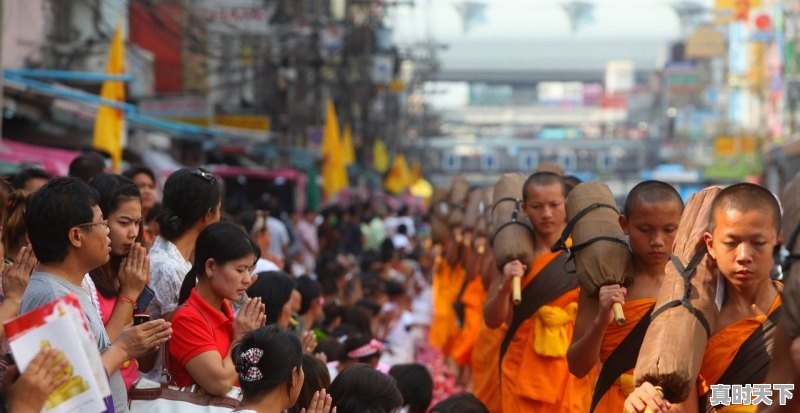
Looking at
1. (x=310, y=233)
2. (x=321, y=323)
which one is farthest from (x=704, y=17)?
(x=321, y=323)

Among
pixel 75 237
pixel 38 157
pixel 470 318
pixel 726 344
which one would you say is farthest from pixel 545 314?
pixel 38 157

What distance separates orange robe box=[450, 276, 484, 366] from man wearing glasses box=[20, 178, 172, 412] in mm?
7484

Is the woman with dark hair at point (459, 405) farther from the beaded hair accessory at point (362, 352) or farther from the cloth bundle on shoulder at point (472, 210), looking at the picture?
the cloth bundle on shoulder at point (472, 210)

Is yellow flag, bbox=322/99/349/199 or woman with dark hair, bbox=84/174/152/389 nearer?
woman with dark hair, bbox=84/174/152/389

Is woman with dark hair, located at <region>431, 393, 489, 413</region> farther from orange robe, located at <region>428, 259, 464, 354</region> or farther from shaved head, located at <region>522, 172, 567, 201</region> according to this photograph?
orange robe, located at <region>428, 259, 464, 354</region>

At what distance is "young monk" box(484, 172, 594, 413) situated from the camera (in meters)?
7.19

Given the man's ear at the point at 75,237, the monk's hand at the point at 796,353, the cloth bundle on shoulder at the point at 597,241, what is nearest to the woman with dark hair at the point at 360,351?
the cloth bundle on shoulder at the point at 597,241

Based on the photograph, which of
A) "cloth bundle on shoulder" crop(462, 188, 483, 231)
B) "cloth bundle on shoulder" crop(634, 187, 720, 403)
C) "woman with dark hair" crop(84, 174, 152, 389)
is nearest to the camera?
"cloth bundle on shoulder" crop(634, 187, 720, 403)

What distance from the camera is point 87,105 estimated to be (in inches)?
608

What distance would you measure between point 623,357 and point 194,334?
5.77 feet

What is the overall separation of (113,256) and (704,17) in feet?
332

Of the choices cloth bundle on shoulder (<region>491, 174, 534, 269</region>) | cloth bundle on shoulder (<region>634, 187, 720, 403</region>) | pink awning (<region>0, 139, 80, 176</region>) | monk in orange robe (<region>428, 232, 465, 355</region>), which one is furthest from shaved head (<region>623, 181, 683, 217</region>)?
monk in orange robe (<region>428, 232, 465, 355</region>)

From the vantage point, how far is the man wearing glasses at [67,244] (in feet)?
14.4

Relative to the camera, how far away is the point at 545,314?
7.20 metres
